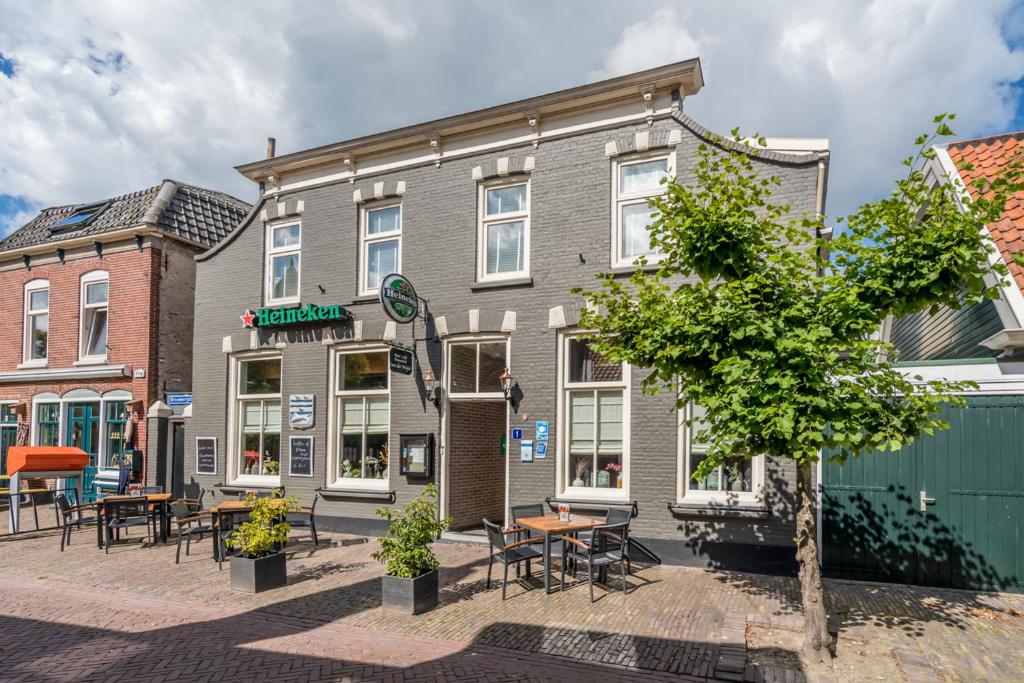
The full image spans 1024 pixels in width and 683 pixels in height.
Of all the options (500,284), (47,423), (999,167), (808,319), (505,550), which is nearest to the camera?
(808,319)

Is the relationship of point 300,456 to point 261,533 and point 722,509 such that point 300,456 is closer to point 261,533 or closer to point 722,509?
point 261,533

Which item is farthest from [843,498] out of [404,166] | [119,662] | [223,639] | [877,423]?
[404,166]

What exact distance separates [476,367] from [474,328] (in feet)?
2.54

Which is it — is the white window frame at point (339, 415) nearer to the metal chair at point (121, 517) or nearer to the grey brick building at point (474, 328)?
the grey brick building at point (474, 328)

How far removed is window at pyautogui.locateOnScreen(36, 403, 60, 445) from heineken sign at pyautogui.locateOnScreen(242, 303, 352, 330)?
24.7ft

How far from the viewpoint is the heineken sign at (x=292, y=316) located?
11805 millimetres

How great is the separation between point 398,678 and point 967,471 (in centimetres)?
709

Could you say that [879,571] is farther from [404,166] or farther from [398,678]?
[404,166]

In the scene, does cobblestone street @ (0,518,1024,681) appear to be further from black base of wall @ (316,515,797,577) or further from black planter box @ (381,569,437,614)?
black base of wall @ (316,515,797,577)

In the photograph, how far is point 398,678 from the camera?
5.36 m

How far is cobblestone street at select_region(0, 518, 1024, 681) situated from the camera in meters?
5.54

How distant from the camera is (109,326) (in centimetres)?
1555

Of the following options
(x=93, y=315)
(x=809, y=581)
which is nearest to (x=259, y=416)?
(x=93, y=315)

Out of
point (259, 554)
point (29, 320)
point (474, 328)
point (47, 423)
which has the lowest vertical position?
point (259, 554)
